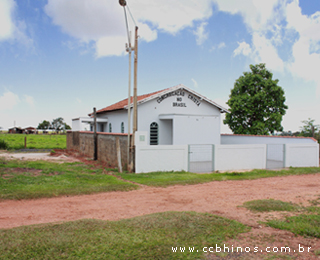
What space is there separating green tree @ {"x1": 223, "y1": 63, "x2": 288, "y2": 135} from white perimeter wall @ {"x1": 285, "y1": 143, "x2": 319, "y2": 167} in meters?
8.73

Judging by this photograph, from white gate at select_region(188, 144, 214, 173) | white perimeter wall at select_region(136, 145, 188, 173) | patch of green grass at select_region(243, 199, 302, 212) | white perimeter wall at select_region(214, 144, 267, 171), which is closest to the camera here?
patch of green grass at select_region(243, 199, 302, 212)

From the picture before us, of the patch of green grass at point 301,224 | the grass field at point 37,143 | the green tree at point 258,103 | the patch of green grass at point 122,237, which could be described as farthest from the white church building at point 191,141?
the grass field at point 37,143

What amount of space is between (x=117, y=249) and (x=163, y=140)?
16.0 m

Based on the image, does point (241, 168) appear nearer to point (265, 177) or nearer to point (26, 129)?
point (265, 177)

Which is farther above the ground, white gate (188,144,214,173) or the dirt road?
white gate (188,144,214,173)

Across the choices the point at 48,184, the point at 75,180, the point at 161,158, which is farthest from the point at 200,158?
the point at 48,184

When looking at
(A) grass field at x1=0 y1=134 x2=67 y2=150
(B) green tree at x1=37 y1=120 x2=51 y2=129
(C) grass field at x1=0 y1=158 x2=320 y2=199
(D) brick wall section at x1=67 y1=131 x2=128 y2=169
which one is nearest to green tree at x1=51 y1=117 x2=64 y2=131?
(B) green tree at x1=37 y1=120 x2=51 y2=129

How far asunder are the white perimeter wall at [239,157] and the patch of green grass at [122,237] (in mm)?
9272

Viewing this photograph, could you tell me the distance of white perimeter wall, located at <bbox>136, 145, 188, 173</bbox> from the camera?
13.8 m

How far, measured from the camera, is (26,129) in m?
99.7

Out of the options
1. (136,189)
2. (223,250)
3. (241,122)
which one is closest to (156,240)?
(223,250)

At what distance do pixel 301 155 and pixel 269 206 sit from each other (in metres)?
12.2

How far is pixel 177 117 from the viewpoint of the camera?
19.1m

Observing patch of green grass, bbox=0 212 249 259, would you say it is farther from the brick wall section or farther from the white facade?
the white facade
